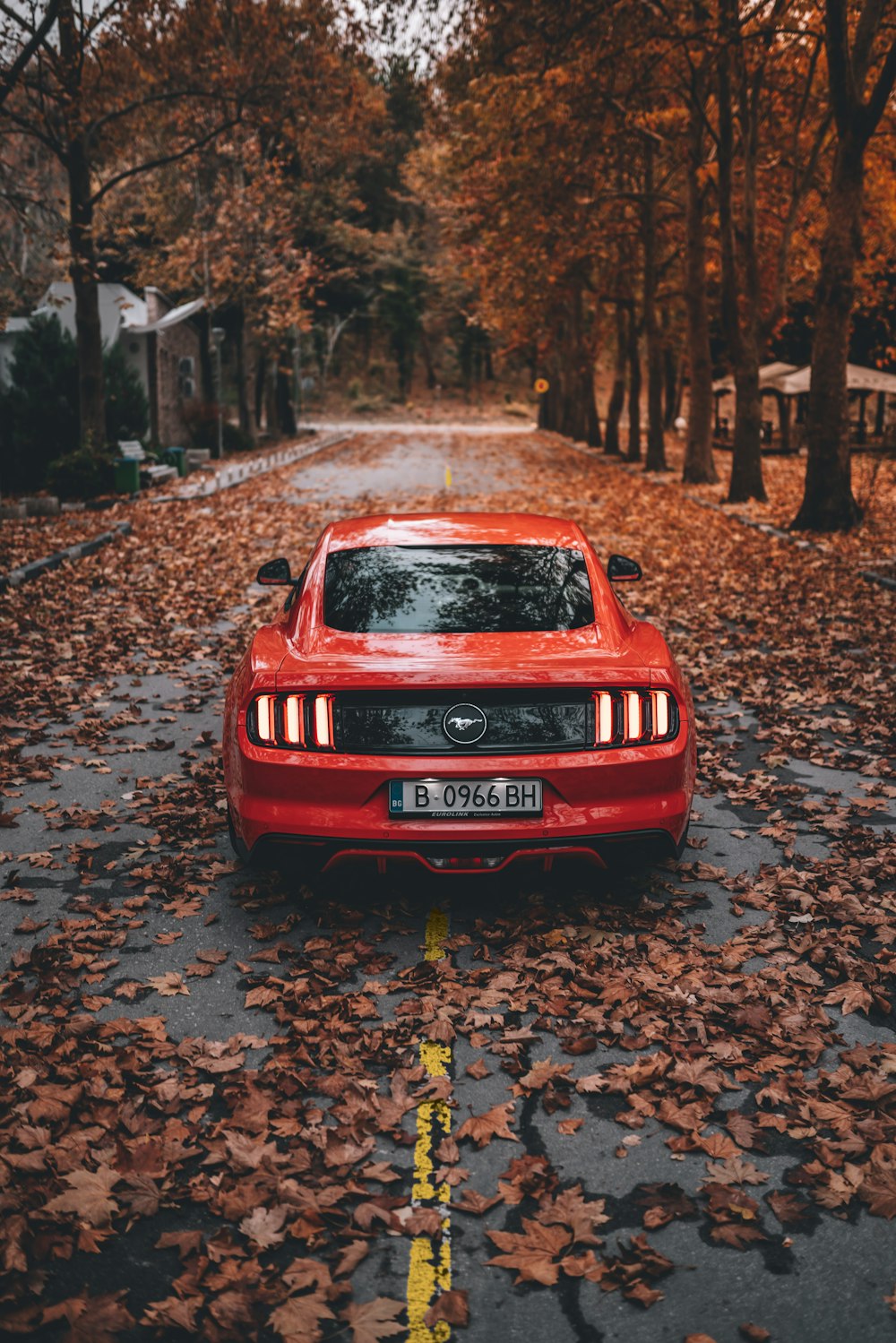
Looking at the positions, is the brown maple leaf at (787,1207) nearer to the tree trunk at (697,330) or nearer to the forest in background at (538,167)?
the forest in background at (538,167)

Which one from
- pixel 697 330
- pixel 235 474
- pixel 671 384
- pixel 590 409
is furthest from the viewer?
pixel 671 384

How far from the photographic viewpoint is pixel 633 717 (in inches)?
187

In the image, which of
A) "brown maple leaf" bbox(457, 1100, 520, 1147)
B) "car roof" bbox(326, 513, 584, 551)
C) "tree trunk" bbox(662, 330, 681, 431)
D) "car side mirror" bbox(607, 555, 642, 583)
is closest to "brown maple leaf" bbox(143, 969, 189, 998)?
"brown maple leaf" bbox(457, 1100, 520, 1147)

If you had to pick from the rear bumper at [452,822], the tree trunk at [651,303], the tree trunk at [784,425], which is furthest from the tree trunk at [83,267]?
the tree trunk at [784,425]

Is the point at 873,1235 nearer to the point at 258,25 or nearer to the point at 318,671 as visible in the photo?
the point at 318,671

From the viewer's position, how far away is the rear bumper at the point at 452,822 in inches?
179

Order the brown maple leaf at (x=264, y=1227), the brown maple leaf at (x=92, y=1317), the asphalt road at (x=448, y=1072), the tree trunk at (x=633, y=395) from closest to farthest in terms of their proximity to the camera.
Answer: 1. the brown maple leaf at (x=92, y=1317)
2. the asphalt road at (x=448, y=1072)
3. the brown maple leaf at (x=264, y=1227)
4. the tree trunk at (x=633, y=395)

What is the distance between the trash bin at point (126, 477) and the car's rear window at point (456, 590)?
70.2 ft

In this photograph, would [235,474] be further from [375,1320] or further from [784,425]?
[375,1320]

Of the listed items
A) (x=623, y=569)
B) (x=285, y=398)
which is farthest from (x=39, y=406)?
(x=285, y=398)

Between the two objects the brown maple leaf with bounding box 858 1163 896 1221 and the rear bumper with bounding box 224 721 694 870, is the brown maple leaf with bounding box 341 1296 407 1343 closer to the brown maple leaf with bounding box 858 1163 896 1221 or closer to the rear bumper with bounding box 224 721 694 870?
the brown maple leaf with bounding box 858 1163 896 1221

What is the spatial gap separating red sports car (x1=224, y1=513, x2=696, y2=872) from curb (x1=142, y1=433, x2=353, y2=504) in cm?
2103

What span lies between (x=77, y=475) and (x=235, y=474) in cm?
661

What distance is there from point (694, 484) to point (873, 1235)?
26.4m
